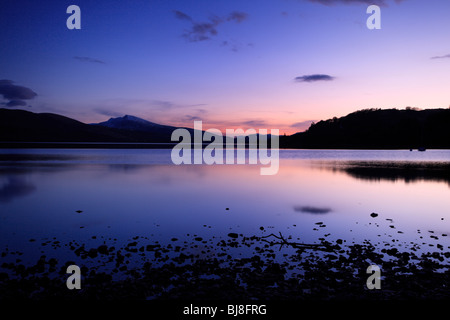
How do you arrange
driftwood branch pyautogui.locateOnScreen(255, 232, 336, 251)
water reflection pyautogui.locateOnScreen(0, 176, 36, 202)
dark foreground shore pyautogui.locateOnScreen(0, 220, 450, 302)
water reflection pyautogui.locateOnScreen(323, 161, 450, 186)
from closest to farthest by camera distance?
dark foreground shore pyautogui.locateOnScreen(0, 220, 450, 302)
driftwood branch pyautogui.locateOnScreen(255, 232, 336, 251)
water reflection pyautogui.locateOnScreen(0, 176, 36, 202)
water reflection pyautogui.locateOnScreen(323, 161, 450, 186)

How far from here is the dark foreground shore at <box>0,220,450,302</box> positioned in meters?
8.33

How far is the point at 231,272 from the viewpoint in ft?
32.6

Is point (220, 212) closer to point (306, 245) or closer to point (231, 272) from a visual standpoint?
point (306, 245)

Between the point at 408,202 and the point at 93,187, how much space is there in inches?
1271

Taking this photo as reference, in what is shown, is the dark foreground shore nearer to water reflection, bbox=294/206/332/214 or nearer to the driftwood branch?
the driftwood branch

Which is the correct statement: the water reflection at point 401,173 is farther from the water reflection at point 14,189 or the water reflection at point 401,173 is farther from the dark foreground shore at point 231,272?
the water reflection at point 14,189

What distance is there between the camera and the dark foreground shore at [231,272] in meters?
8.33

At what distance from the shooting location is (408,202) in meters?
25.5

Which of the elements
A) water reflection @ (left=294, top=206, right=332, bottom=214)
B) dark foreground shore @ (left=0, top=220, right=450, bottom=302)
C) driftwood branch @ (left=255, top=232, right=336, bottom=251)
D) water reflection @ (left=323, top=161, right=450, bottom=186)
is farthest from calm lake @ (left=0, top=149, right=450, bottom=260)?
water reflection @ (left=323, top=161, right=450, bottom=186)

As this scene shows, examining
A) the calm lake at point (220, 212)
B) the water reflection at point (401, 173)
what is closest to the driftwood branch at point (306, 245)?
the calm lake at point (220, 212)

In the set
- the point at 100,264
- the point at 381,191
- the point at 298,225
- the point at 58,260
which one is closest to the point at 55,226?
the point at 58,260

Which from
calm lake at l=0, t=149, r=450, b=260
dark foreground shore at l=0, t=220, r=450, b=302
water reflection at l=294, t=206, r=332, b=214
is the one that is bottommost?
water reflection at l=294, t=206, r=332, b=214

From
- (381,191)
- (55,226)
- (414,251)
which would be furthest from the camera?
(381,191)
